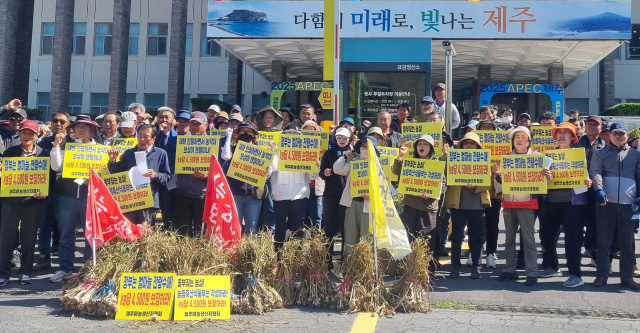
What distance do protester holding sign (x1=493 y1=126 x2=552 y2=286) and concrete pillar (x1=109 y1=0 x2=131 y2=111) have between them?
78.1ft

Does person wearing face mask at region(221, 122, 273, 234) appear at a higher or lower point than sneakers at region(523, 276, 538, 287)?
higher

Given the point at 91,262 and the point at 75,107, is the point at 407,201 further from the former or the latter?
the point at 75,107

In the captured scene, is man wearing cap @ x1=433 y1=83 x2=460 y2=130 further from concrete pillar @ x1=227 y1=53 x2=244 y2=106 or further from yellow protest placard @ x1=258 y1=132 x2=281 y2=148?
concrete pillar @ x1=227 y1=53 x2=244 y2=106

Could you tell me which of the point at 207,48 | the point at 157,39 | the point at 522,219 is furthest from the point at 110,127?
the point at 157,39

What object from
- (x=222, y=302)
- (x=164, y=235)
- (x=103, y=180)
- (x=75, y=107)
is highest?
(x=75, y=107)

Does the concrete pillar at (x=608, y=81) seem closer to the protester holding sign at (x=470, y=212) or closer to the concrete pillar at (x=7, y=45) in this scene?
the protester holding sign at (x=470, y=212)

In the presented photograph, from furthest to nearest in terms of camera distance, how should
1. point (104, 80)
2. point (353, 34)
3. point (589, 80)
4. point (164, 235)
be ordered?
point (104, 80) < point (589, 80) < point (353, 34) < point (164, 235)

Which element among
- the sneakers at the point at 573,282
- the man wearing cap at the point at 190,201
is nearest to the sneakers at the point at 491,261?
the sneakers at the point at 573,282

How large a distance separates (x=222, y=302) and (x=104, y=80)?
2737 centimetres

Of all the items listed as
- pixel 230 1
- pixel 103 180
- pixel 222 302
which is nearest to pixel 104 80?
pixel 230 1

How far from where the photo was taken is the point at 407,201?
7.66 meters

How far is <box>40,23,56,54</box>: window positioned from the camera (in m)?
30.9

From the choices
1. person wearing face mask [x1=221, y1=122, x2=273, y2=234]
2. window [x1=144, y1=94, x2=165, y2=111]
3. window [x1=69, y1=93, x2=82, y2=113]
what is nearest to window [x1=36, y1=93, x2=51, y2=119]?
window [x1=69, y1=93, x2=82, y2=113]

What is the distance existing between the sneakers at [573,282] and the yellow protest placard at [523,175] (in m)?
1.17
